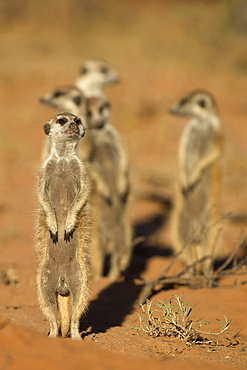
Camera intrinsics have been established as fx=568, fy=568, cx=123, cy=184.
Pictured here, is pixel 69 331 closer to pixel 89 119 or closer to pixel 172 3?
pixel 89 119

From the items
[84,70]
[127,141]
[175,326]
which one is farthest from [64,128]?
[127,141]

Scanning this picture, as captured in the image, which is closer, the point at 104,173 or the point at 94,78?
the point at 104,173

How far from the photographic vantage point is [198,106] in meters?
6.98

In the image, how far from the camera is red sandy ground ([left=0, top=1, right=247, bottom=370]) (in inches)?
132

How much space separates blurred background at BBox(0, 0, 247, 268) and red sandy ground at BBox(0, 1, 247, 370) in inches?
1.4

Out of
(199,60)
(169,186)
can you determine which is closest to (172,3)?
(199,60)

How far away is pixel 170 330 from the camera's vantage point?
3.88 meters

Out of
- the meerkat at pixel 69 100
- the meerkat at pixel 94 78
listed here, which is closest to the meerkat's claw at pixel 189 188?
the meerkat at pixel 69 100

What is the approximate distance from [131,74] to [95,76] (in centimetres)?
729

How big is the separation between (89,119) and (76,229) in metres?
3.29

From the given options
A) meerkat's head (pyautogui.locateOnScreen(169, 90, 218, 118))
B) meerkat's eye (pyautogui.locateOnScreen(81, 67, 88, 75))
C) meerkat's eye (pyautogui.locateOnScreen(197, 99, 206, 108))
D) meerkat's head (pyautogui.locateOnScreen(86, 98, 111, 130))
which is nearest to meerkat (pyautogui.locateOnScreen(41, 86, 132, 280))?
meerkat's head (pyautogui.locateOnScreen(86, 98, 111, 130))

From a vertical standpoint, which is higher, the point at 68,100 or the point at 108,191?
the point at 68,100

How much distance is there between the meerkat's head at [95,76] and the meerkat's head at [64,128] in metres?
5.23

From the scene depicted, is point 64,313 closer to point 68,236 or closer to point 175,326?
point 68,236
